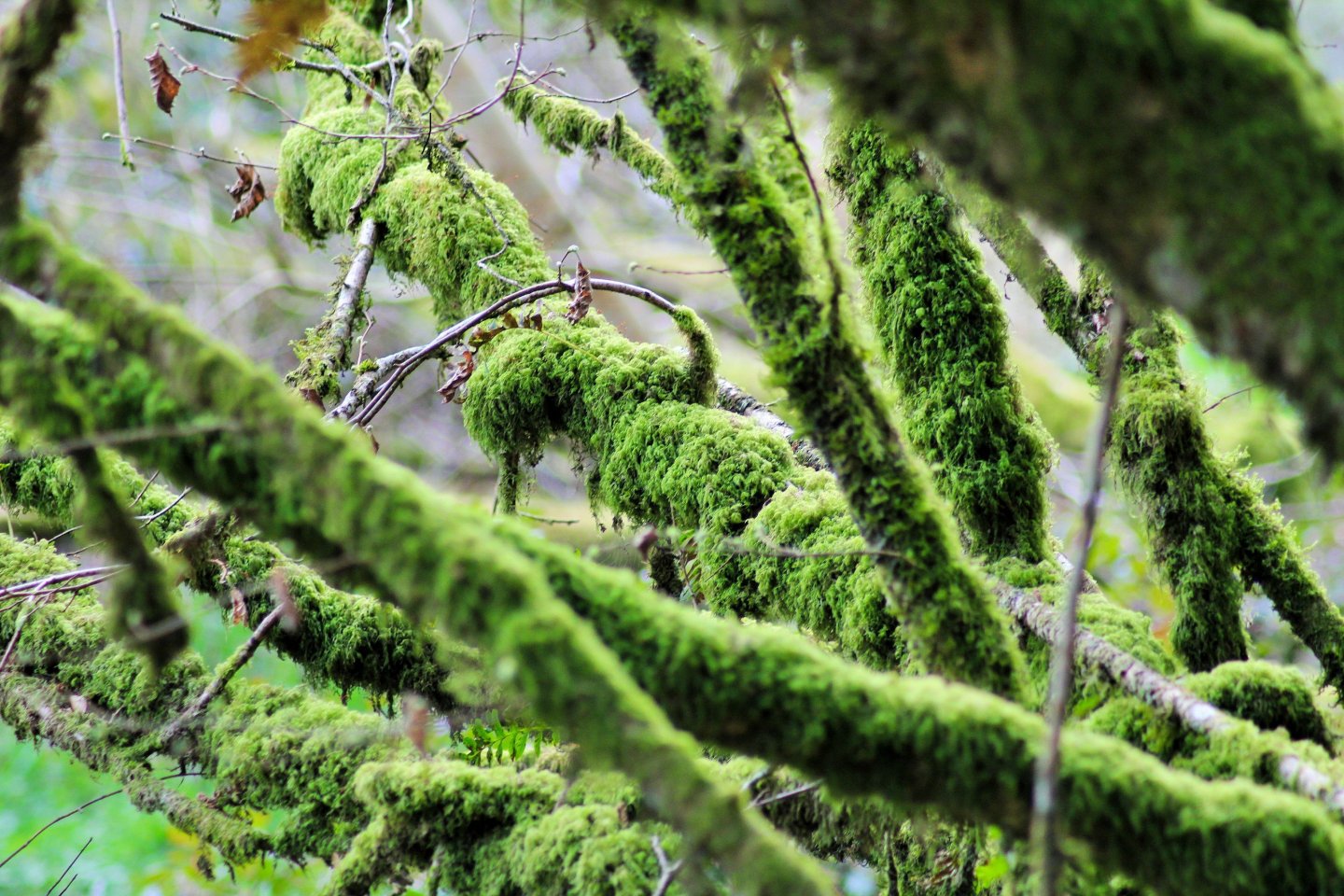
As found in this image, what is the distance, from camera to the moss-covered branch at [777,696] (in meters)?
1.14

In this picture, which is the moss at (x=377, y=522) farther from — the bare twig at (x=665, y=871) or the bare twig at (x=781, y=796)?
the bare twig at (x=781, y=796)

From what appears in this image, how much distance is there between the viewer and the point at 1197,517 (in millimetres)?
2080

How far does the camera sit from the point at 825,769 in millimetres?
1201

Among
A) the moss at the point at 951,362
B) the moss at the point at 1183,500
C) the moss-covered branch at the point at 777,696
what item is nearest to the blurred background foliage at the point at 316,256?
the moss at the point at 1183,500

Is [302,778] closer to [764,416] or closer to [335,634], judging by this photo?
[335,634]

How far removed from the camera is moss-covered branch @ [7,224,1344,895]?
114 centimetres

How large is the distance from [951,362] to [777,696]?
1.23m

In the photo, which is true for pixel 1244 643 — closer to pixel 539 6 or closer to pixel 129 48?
pixel 539 6

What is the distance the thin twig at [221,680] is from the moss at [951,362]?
146 cm

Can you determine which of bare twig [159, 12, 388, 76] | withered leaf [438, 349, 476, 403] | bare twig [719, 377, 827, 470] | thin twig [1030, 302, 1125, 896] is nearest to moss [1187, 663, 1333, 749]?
thin twig [1030, 302, 1125, 896]

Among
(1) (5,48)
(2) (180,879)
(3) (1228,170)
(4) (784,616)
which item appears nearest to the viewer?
(3) (1228,170)

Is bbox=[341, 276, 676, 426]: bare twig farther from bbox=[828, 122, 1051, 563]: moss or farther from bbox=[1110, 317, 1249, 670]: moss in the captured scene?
bbox=[1110, 317, 1249, 670]: moss

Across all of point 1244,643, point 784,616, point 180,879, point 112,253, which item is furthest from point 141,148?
point 1244,643

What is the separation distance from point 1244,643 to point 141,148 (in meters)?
10.4
